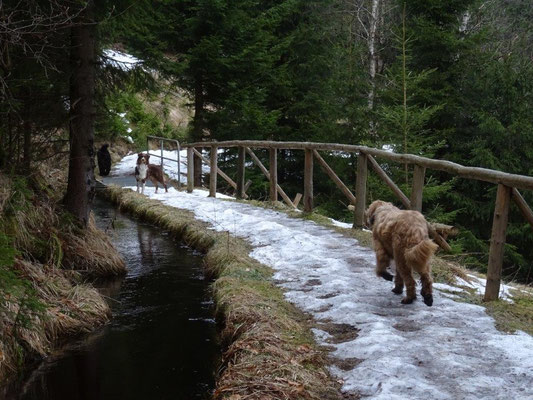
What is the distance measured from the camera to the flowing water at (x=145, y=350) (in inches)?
177

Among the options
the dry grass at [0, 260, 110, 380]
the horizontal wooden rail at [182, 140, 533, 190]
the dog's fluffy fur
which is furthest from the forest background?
the dry grass at [0, 260, 110, 380]

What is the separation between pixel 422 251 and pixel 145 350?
277 centimetres

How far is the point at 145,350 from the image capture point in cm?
522

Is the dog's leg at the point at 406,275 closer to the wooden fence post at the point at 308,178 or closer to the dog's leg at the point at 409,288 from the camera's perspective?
the dog's leg at the point at 409,288

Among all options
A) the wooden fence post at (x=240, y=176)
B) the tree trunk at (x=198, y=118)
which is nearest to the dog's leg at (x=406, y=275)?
the wooden fence post at (x=240, y=176)

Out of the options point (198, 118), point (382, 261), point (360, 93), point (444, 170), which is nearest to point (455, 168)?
point (444, 170)

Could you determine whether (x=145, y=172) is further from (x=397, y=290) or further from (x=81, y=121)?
(x=397, y=290)

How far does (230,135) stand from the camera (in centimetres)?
1669

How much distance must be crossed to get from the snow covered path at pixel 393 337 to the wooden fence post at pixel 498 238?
324mm

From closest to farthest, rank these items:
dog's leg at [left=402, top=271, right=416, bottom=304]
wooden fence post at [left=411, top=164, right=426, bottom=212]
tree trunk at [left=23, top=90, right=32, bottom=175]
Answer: dog's leg at [left=402, top=271, right=416, bottom=304], wooden fence post at [left=411, top=164, right=426, bottom=212], tree trunk at [left=23, top=90, right=32, bottom=175]

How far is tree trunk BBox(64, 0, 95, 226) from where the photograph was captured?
23.5 ft

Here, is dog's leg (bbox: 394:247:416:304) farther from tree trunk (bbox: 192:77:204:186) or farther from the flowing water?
tree trunk (bbox: 192:77:204:186)

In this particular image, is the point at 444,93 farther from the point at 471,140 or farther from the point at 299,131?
the point at 299,131

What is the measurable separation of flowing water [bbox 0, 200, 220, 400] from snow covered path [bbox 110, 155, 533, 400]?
1035 mm
